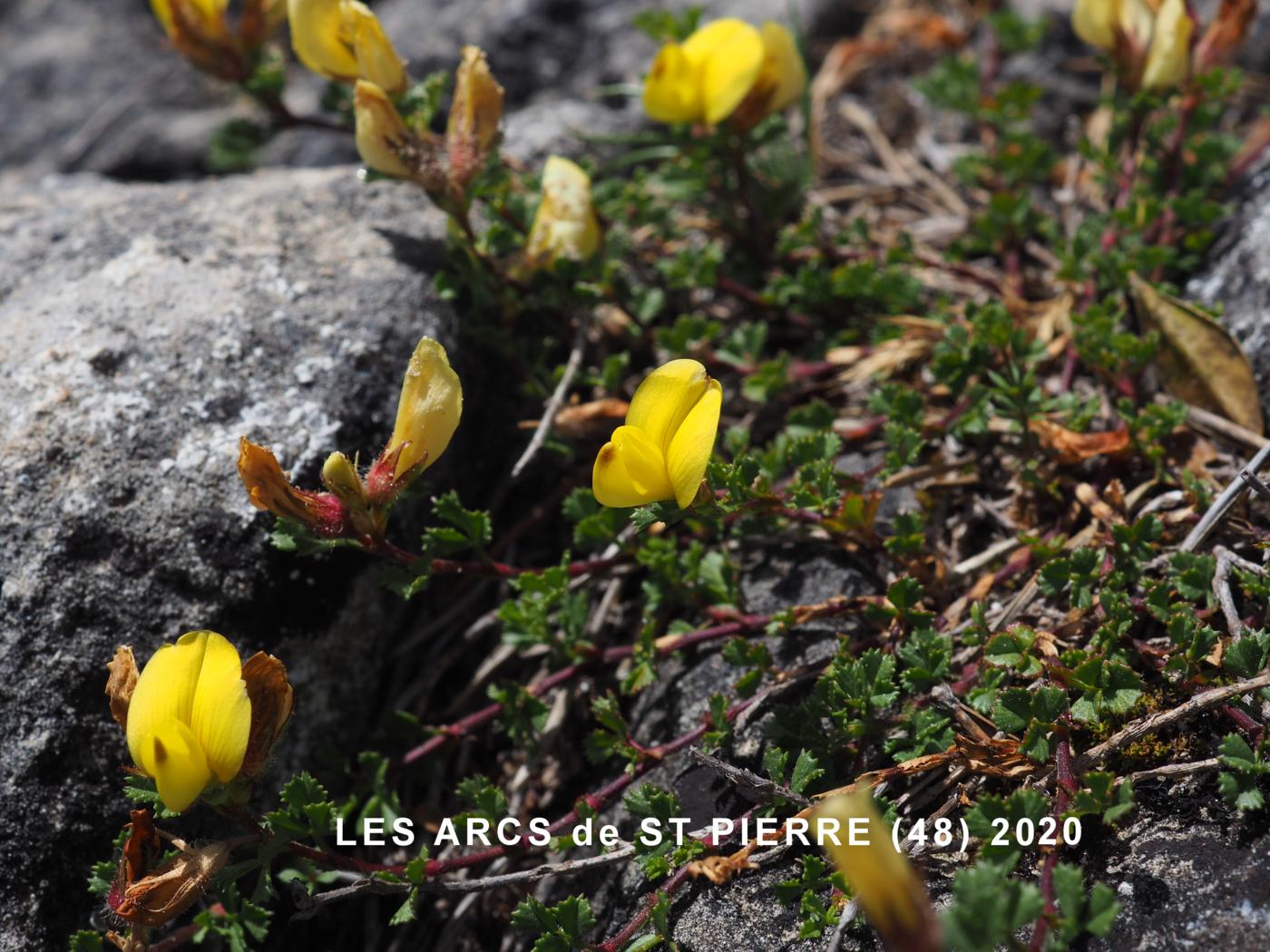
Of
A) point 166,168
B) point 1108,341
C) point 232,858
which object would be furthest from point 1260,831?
point 166,168

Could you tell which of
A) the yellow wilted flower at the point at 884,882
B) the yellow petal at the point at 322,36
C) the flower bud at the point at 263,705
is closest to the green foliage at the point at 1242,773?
the yellow wilted flower at the point at 884,882

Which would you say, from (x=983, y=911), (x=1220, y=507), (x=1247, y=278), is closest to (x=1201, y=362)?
(x=1247, y=278)

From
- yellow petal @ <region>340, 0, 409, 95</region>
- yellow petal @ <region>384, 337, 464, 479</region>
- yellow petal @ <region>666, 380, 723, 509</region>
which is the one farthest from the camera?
yellow petal @ <region>340, 0, 409, 95</region>

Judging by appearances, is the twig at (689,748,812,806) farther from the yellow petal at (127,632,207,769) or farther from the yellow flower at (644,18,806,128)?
the yellow flower at (644,18,806,128)

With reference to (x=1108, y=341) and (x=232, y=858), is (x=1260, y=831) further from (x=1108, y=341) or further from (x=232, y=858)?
(x=232, y=858)

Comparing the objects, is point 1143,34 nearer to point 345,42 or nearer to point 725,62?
point 725,62

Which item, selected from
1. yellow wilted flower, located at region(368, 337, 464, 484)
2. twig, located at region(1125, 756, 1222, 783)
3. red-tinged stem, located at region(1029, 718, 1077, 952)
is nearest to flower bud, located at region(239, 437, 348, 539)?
yellow wilted flower, located at region(368, 337, 464, 484)
